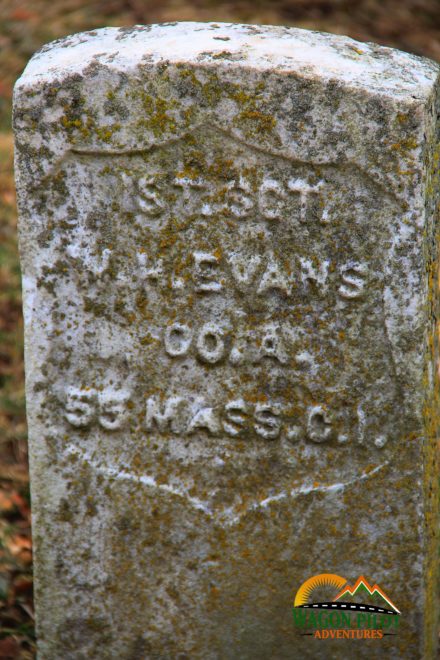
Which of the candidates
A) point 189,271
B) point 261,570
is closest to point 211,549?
point 261,570

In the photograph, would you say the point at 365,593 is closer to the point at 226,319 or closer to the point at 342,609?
the point at 342,609

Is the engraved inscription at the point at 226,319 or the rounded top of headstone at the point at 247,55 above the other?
the rounded top of headstone at the point at 247,55

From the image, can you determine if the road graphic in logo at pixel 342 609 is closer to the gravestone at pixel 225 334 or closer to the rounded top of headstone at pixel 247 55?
the gravestone at pixel 225 334

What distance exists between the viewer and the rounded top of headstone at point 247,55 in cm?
174

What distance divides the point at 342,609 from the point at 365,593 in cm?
7

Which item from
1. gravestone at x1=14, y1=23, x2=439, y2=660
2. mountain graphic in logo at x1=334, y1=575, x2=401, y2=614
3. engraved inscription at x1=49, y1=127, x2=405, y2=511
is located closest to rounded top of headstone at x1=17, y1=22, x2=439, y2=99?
gravestone at x1=14, y1=23, x2=439, y2=660

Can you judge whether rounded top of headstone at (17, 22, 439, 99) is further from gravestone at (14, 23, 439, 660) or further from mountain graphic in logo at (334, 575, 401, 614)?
mountain graphic in logo at (334, 575, 401, 614)

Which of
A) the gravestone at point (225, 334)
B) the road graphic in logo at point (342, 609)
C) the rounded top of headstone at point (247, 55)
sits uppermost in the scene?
the rounded top of headstone at point (247, 55)

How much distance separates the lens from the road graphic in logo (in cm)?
202

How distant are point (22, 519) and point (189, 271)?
1.50 metres

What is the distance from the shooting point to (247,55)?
69.2 inches

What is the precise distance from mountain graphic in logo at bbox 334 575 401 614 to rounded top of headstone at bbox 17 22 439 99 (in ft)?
3.60

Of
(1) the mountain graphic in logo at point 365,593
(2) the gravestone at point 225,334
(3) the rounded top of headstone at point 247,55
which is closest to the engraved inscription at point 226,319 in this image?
(2) the gravestone at point 225,334

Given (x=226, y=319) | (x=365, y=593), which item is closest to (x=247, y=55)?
(x=226, y=319)
